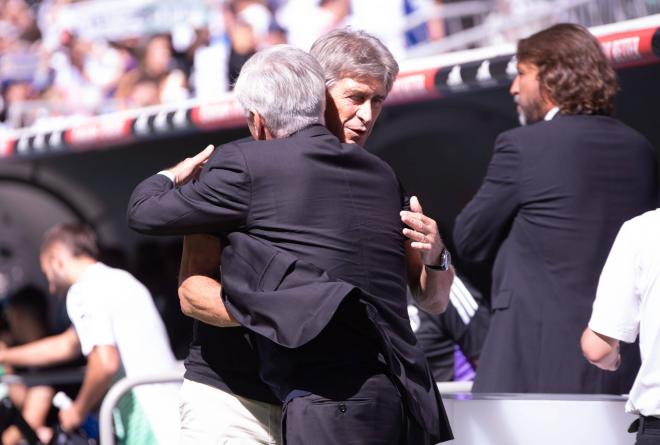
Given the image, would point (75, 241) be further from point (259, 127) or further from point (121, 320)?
point (259, 127)

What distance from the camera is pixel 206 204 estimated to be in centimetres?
213

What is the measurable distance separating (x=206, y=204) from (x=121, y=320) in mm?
2169

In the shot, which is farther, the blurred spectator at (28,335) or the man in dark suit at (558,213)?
the blurred spectator at (28,335)

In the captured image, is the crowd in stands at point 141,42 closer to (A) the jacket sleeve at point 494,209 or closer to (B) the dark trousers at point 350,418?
(A) the jacket sleeve at point 494,209

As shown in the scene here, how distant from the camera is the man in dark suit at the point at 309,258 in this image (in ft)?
6.93

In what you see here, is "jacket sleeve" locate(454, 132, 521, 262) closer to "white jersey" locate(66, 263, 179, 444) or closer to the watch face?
the watch face

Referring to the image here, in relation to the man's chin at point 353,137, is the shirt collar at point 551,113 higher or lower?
lower

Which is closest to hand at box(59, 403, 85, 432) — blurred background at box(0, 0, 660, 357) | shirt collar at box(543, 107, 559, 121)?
blurred background at box(0, 0, 660, 357)

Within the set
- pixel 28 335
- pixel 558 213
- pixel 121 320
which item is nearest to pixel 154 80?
pixel 28 335

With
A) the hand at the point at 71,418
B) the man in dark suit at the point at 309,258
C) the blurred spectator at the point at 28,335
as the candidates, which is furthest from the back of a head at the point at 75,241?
the man in dark suit at the point at 309,258

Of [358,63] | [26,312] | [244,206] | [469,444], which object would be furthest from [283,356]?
[26,312]

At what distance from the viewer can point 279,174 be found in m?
2.14

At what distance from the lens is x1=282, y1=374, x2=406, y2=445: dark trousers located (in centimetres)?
210

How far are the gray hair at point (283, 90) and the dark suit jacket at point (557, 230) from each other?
1.01 metres
